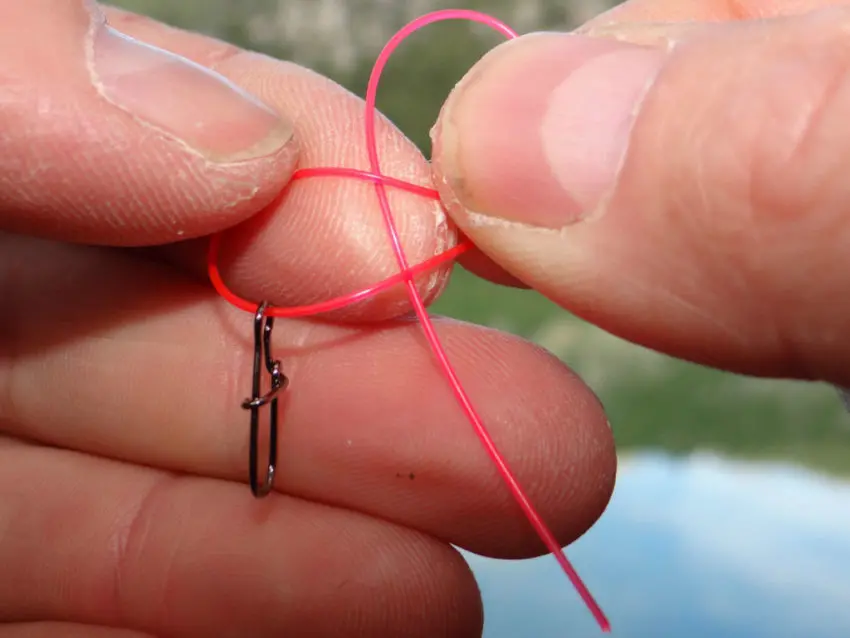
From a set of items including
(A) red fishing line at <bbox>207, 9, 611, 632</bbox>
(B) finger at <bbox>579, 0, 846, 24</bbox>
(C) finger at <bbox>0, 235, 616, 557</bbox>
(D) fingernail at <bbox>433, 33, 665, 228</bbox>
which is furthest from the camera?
(B) finger at <bbox>579, 0, 846, 24</bbox>

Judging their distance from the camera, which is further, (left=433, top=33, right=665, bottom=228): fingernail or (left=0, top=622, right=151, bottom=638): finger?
(left=0, top=622, right=151, bottom=638): finger

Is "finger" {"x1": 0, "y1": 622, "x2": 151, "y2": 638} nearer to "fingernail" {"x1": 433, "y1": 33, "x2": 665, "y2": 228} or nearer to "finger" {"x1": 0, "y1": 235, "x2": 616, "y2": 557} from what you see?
"finger" {"x1": 0, "y1": 235, "x2": 616, "y2": 557}

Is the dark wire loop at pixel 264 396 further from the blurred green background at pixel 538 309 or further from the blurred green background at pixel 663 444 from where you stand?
the blurred green background at pixel 538 309

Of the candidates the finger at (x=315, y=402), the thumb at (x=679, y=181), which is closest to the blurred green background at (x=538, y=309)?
the finger at (x=315, y=402)

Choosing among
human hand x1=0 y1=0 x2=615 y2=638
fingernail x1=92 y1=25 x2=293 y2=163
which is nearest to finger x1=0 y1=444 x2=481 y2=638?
human hand x1=0 y1=0 x2=615 y2=638

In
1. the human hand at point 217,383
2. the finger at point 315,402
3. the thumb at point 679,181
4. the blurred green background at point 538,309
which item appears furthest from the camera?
the blurred green background at point 538,309

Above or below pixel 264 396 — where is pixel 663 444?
below

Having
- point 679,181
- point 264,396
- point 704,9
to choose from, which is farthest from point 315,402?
point 704,9

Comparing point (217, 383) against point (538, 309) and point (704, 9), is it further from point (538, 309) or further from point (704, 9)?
point (538, 309)
